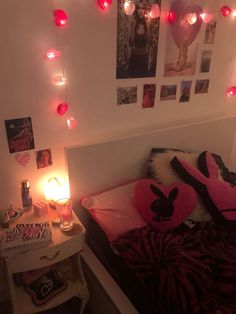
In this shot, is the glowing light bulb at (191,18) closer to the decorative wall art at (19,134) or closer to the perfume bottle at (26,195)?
the decorative wall art at (19,134)

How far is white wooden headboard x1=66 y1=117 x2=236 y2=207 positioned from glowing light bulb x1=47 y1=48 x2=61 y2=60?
521 millimetres

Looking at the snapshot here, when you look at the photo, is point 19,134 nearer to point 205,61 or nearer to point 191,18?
point 191,18

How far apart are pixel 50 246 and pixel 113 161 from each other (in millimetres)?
686

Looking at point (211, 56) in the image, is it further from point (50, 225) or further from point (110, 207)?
point (50, 225)

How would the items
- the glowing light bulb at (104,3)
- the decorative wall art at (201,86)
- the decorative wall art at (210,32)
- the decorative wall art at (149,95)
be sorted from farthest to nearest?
the decorative wall art at (201,86)
the decorative wall art at (210,32)
the decorative wall art at (149,95)
the glowing light bulb at (104,3)

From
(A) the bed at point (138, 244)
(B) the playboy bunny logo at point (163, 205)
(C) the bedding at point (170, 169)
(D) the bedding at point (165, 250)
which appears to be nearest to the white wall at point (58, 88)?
(A) the bed at point (138, 244)

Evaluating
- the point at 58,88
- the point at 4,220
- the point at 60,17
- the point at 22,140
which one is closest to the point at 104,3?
the point at 60,17

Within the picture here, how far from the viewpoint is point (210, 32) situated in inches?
75.7

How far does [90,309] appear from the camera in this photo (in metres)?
1.70

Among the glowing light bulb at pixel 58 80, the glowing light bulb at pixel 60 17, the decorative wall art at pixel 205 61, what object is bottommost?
the glowing light bulb at pixel 58 80

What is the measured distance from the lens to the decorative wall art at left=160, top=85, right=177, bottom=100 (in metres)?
1.87

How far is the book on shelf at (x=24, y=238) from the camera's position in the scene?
1245 mm

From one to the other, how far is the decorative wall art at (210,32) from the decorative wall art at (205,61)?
0.08 m

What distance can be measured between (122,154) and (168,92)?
23.1 inches
